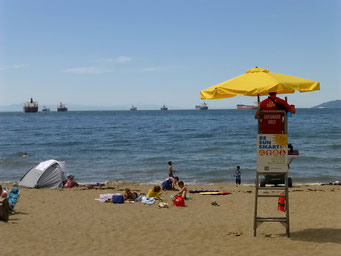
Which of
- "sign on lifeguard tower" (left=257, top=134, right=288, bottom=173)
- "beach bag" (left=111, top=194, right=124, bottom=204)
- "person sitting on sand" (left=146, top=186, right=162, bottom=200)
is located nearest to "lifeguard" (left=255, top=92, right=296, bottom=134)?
"sign on lifeguard tower" (left=257, top=134, right=288, bottom=173)

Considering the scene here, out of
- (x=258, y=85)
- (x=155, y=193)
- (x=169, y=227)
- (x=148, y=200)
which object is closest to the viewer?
(x=258, y=85)

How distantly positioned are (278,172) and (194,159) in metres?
21.3

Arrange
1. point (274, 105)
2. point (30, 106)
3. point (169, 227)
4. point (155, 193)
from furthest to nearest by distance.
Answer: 1. point (30, 106)
2. point (155, 193)
3. point (169, 227)
4. point (274, 105)

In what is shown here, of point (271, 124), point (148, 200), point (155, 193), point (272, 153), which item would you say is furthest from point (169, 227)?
point (155, 193)

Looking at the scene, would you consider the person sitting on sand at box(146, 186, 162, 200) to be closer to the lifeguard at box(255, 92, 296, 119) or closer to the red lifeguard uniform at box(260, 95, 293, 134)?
the red lifeguard uniform at box(260, 95, 293, 134)

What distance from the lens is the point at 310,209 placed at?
11.7 meters

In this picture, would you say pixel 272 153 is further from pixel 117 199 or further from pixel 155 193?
pixel 117 199

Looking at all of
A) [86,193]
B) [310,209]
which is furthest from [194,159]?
[310,209]

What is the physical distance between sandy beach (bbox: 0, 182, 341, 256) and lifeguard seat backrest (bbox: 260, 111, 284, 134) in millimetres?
2120

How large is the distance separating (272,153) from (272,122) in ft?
1.99

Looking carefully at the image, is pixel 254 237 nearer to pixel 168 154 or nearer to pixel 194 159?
pixel 194 159

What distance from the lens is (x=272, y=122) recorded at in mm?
7613

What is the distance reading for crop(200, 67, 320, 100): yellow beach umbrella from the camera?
7.35m

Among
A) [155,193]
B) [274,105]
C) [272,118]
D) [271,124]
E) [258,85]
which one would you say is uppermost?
[258,85]
